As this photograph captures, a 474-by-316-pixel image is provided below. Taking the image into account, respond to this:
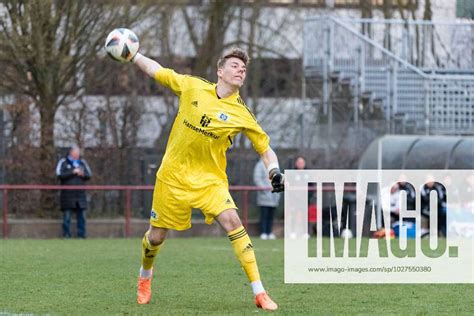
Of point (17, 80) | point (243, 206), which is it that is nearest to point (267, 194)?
point (243, 206)

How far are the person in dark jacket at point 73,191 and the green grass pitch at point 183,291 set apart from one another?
5966mm

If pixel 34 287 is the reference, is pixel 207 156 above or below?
above

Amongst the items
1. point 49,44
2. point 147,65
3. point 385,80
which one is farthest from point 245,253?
point 385,80

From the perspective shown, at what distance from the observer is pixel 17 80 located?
25469 mm

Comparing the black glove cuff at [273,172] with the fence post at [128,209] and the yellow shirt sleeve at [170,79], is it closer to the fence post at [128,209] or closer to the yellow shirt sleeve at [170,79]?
the yellow shirt sleeve at [170,79]

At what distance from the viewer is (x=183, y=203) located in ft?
34.1

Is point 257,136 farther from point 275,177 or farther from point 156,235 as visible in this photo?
point 156,235

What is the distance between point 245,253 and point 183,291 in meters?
1.79

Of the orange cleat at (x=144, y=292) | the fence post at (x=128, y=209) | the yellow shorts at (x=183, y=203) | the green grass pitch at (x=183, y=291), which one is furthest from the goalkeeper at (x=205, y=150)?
the fence post at (x=128, y=209)

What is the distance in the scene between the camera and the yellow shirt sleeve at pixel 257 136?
10.4m

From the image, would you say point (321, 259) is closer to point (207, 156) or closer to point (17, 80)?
point (207, 156)

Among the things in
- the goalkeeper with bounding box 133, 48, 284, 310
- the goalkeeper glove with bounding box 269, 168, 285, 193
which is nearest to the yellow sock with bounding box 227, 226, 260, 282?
the goalkeeper with bounding box 133, 48, 284, 310

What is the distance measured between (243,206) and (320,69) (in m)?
7.19

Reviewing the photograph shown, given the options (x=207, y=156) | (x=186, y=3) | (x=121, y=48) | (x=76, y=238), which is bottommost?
(x=76, y=238)
